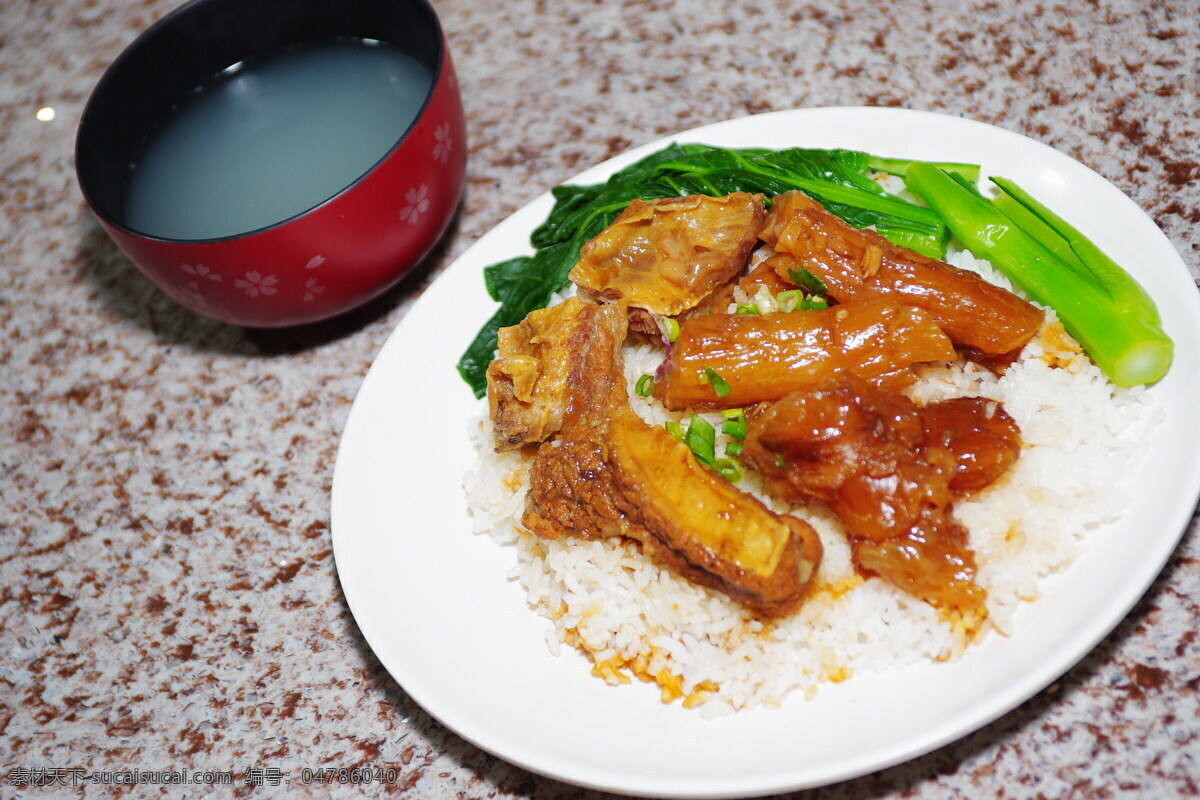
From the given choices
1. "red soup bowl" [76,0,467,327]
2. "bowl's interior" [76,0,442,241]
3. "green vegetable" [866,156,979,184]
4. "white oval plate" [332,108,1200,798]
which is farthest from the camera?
"bowl's interior" [76,0,442,241]

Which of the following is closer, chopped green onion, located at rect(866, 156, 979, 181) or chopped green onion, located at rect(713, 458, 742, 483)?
chopped green onion, located at rect(713, 458, 742, 483)

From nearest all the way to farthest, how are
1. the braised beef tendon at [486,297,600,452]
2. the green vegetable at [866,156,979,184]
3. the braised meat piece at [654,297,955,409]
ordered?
the braised meat piece at [654,297,955,409] < the braised beef tendon at [486,297,600,452] < the green vegetable at [866,156,979,184]

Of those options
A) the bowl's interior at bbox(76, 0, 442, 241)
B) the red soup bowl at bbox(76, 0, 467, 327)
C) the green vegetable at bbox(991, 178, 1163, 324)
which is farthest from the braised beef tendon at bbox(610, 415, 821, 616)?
the bowl's interior at bbox(76, 0, 442, 241)

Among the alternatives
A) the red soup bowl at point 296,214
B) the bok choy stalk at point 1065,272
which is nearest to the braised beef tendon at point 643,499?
the red soup bowl at point 296,214

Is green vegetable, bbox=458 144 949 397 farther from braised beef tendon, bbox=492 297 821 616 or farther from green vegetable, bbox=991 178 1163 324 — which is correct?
braised beef tendon, bbox=492 297 821 616

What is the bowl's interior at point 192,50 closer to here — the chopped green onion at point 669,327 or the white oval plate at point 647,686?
the white oval plate at point 647,686

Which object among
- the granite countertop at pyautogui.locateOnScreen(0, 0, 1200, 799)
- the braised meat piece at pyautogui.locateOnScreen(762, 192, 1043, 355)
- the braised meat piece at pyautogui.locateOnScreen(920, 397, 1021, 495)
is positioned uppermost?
the braised meat piece at pyautogui.locateOnScreen(762, 192, 1043, 355)
